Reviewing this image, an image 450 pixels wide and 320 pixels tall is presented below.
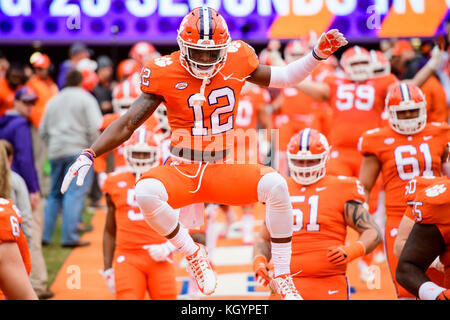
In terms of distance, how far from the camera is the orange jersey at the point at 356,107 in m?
7.41

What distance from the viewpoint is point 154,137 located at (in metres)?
5.73

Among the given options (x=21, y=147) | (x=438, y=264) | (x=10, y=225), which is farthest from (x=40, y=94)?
(x=438, y=264)

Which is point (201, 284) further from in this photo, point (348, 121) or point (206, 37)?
point (348, 121)

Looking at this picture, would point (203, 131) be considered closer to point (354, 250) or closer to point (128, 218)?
point (354, 250)

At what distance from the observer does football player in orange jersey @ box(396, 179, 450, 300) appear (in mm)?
3795

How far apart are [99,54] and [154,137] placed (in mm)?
8971

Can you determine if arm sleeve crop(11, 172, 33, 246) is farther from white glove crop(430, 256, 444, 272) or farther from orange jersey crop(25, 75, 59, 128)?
orange jersey crop(25, 75, 59, 128)

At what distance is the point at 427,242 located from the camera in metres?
3.83

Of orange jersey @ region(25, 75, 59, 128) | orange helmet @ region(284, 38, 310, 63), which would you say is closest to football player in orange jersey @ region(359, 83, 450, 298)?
orange helmet @ region(284, 38, 310, 63)

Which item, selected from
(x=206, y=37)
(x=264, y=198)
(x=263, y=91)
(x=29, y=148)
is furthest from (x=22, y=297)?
(x=263, y=91)

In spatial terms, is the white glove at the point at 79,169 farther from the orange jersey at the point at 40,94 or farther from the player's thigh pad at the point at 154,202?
the orange jersey at the point at 40,94

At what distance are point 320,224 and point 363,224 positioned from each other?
0.30 meters

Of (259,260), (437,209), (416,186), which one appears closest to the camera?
(437,209)

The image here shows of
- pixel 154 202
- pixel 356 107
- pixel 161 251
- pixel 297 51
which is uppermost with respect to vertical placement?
pixel 297 51
